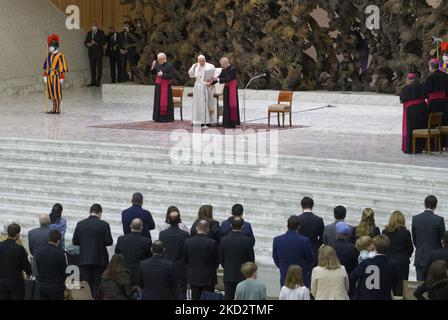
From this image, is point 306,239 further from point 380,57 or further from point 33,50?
point 33,50

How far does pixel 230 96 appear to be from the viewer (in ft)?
69.9

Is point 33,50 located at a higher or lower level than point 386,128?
higher

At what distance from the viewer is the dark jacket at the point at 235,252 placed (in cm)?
→ 1141

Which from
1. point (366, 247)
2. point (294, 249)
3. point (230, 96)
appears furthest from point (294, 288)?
point (230, 96)

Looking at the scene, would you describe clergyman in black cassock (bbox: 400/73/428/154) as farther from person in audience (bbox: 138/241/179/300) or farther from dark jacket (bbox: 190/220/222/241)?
person in audience (bbox: 138/241/179/300)

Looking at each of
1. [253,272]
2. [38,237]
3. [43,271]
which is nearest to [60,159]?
[38,237]

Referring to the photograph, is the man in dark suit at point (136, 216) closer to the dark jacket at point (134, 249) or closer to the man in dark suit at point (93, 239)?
the man in dark suit at point (93, 239)

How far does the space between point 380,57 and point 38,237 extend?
1471 centimetres

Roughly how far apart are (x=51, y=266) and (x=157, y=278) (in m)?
1.16

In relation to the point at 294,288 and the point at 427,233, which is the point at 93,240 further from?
the point at 427,233

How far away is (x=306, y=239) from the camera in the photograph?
11.3m

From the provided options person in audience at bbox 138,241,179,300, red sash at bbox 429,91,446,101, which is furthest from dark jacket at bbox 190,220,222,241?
red sash at bbox 429,91,446,101

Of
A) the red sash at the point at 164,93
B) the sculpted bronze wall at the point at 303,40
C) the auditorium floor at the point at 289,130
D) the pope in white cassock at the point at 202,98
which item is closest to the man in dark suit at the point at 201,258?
the auditorium floor at the point at 289,130

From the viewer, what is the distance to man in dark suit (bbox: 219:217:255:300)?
1142 centimetres
